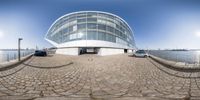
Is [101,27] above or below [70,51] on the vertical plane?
above

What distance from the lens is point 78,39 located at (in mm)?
38500

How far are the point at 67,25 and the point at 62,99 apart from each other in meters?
40.4

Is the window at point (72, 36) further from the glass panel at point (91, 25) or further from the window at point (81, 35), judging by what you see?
the glass panel at point (91, 25)

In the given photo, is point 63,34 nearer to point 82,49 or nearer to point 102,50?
point 82,49

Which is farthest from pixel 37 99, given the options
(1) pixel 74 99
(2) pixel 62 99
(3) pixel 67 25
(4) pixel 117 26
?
(4) pixel 117 26

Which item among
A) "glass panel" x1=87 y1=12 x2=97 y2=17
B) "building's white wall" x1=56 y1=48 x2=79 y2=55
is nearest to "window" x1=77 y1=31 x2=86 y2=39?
"building's white wall" x1=56 y1=48 x2=79 y2=55

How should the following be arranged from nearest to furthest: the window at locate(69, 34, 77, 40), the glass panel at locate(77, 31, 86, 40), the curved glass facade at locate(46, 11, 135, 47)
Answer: the glass panel at locate(77, 31, 86, 40) < the curved glass facade at locate(46, 11, 135, 47) < the window at locate(69, 34, 77, 40)

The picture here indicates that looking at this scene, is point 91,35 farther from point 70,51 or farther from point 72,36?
point 70,51

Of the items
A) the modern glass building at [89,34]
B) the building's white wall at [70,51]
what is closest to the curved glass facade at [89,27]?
the modern glass building at [89,34]

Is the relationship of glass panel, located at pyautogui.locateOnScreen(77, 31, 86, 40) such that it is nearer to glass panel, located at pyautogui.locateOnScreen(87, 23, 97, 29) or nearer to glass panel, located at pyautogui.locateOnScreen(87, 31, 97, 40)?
glass panel, located at pyautogui.locateOnScreen(87, 31, 97, 40)

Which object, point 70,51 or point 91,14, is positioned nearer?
point 70,51

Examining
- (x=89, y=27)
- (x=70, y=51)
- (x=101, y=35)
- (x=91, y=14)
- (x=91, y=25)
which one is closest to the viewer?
(x=89, y=27)

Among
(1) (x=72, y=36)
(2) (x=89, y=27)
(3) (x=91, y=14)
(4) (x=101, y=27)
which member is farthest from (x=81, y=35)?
(3) (x=91, y=14)

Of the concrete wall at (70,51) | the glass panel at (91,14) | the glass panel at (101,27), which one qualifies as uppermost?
the glass panel at (91,14)
